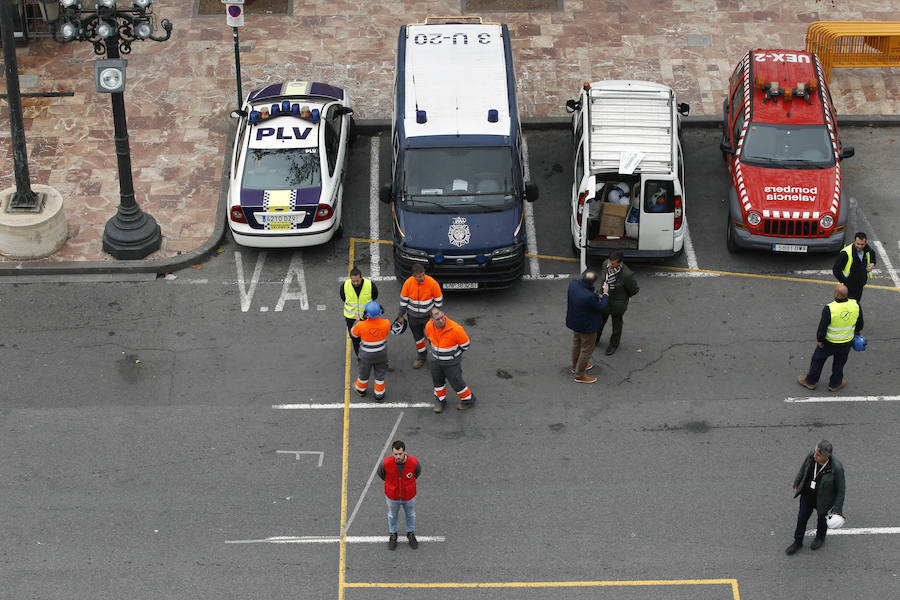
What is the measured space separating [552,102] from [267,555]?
10991mm

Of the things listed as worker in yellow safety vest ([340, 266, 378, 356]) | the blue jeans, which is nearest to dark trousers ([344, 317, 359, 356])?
worker in yellow safety vest ([340, 266, 378, 356])

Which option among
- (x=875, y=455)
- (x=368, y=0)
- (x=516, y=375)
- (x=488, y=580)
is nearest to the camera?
(x=488, y=580)

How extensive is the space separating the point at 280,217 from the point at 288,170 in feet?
2.92

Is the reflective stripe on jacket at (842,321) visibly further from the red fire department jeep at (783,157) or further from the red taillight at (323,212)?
the red taillight at (323,212)

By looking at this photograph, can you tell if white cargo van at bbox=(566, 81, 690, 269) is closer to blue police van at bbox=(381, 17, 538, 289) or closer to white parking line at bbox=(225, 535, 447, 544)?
blue police van at bbox=(381, 17, 538, 289)

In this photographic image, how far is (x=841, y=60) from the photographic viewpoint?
22.9 metres

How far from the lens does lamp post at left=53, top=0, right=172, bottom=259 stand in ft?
57.7

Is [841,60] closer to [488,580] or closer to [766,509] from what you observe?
[766,509]

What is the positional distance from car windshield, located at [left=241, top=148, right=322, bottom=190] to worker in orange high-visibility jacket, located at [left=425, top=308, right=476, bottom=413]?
415 centimetres

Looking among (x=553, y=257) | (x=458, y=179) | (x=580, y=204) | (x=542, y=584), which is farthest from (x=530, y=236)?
(x=542, y=584)

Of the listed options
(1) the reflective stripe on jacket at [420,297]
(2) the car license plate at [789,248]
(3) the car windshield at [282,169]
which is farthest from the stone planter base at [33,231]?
(2) the car license plate at [789,248]

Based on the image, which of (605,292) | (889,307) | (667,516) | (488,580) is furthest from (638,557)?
(889,307)

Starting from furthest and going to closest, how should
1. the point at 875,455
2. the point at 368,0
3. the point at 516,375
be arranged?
the point at 368,0
the point at 516,375
the point at 875,455

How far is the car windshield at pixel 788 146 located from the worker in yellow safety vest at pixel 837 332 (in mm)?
3680
